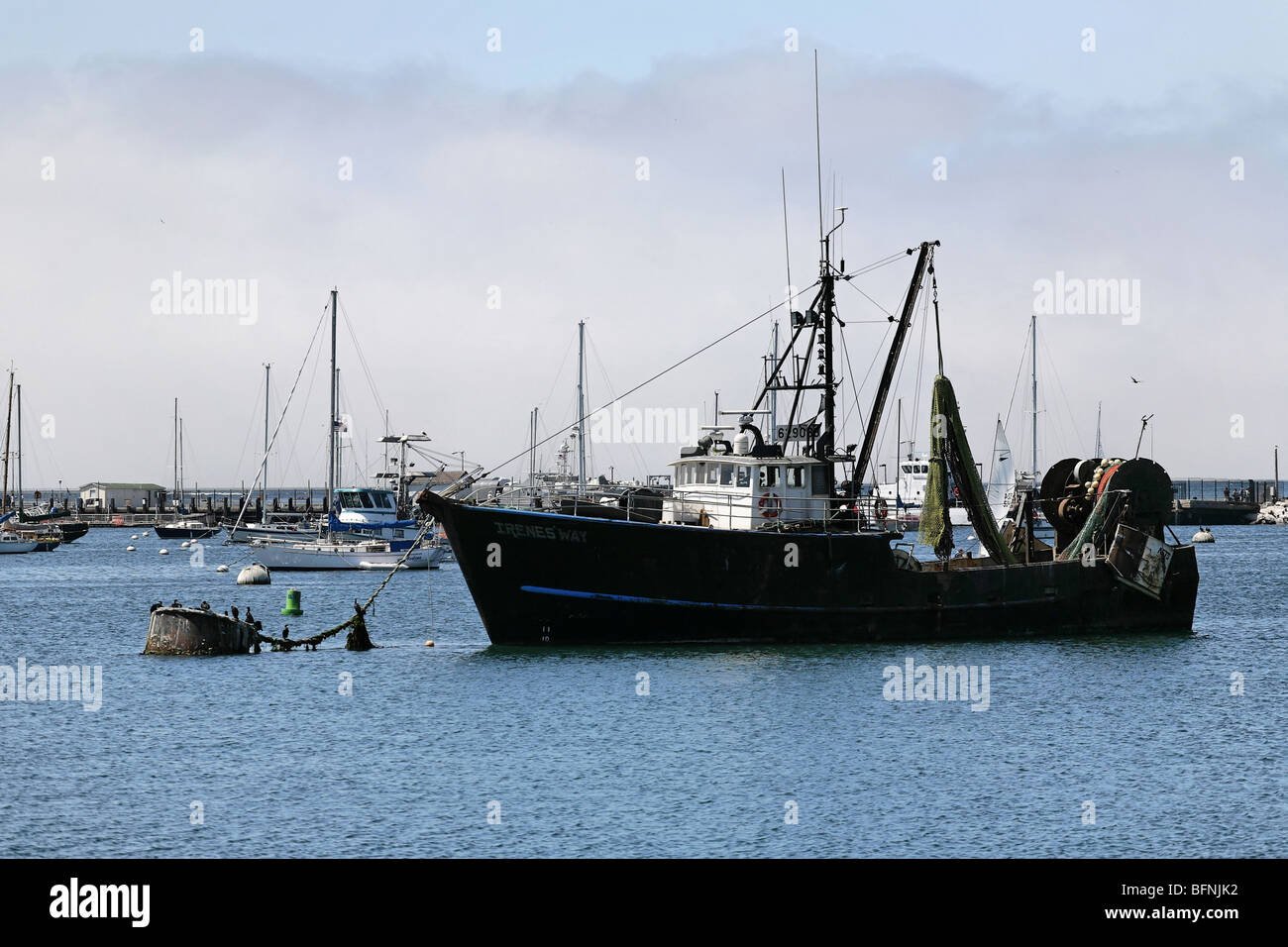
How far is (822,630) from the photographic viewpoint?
3738 cm

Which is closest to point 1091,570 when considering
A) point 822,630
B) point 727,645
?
point 822,630

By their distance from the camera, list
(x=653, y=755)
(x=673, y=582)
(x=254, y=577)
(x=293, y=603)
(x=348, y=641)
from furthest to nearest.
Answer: (x=254, y=577)
(x=293, y=603)
(x=348, y=641)
(x=673, y=582)
(x=653, y=755)

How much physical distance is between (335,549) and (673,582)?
166 ft

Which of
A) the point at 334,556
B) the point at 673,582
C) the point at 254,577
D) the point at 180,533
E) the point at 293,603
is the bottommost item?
the point at 180,533

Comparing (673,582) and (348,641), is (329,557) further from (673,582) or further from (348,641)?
(673,582)

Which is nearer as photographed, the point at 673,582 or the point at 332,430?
the point at 673,582

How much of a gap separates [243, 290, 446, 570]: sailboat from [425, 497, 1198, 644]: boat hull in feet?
146

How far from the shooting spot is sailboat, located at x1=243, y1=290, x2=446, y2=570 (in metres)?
82.6

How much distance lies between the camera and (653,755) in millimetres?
24922

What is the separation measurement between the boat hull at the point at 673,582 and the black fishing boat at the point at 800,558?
4 centimetres

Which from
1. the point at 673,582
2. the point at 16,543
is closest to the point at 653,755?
the point at 673,582

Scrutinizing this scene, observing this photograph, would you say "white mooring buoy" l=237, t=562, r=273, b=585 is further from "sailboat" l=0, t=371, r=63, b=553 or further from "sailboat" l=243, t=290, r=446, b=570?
"sailboat" l=0, t=371, r=63, b=553
